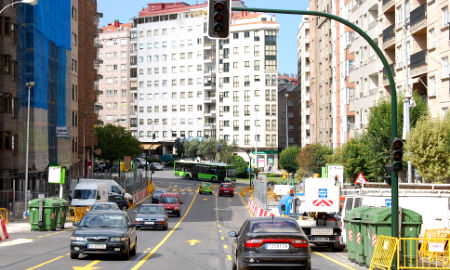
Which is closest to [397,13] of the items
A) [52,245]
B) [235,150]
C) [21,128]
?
[21,128]

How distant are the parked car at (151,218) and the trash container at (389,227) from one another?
17990 mm

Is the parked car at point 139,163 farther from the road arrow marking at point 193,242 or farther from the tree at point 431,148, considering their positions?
the road arrow marking at point 193,242

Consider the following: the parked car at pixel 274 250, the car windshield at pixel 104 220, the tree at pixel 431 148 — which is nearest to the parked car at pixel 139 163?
the tree at pixel 431 148

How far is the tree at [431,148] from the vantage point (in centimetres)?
3681

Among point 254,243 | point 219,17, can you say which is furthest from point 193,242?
point 219,17

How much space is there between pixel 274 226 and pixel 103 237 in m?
6.03

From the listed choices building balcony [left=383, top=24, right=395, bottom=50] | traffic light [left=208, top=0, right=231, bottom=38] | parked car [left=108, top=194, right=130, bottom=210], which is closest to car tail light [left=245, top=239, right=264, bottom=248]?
traffic light [left=208, top=0, right=231, bottom=38]

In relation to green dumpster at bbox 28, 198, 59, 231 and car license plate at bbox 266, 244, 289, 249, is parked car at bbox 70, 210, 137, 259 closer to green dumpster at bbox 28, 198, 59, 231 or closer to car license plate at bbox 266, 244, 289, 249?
car license plate at bbox 266, 244, 289, 249

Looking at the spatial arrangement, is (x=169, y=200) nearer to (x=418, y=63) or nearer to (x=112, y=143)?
(x=418, y=63)

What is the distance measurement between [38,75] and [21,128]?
535 centimetres

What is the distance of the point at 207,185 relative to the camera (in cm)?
8181

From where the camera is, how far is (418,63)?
45.6 metres

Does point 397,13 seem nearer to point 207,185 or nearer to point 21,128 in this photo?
point 21,128

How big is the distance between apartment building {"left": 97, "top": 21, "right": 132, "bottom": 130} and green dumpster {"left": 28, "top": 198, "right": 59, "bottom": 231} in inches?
4602
